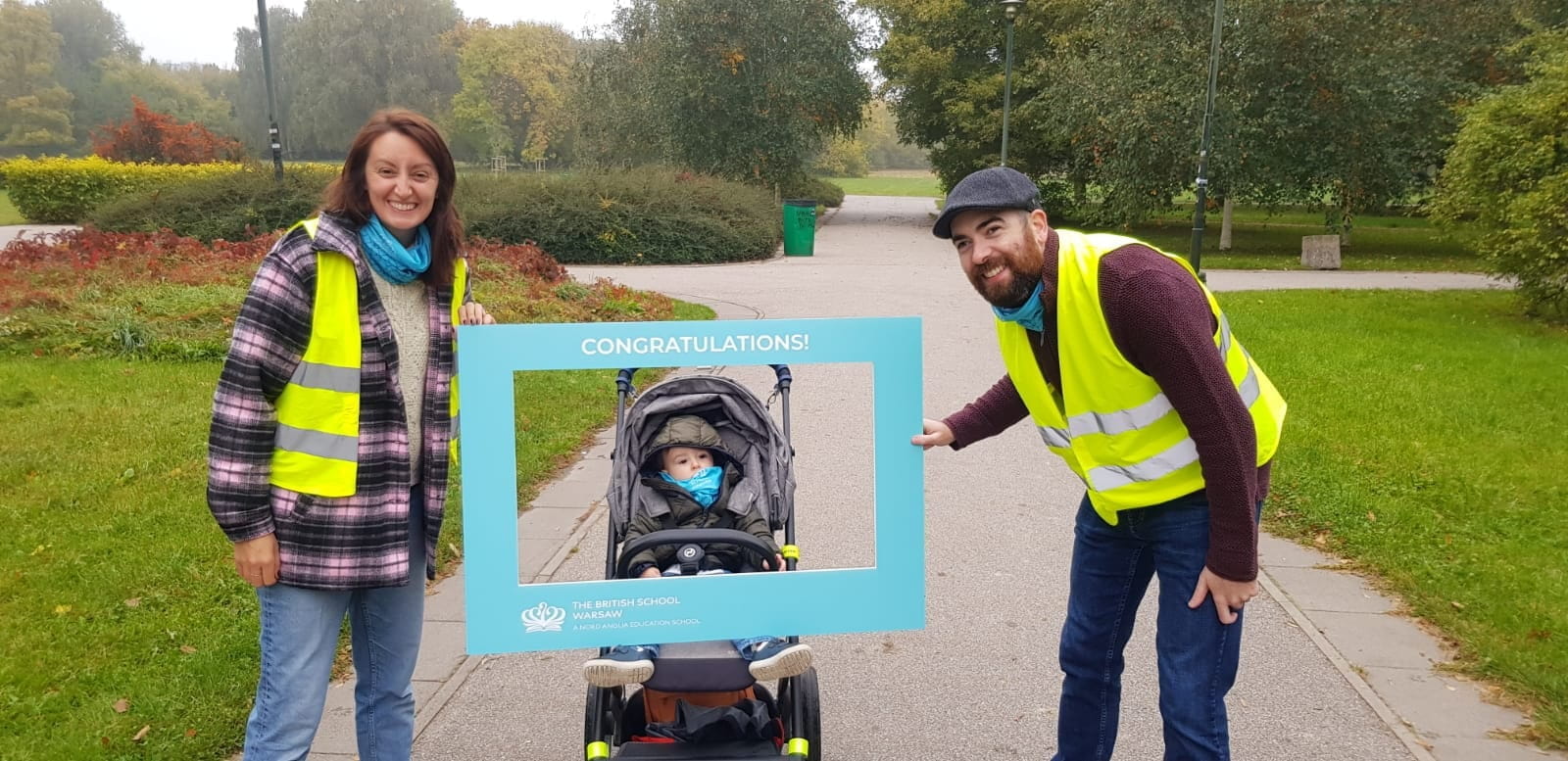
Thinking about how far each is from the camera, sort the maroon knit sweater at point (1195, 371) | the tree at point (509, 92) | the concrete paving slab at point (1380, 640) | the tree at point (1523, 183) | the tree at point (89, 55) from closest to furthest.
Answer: the maroon knit sweater at point (1195, 371), the concrete paving slab at point (1380, 640), the tree at point (1523, 183), the tree at point (509, 92), the tree at point (89, 55)

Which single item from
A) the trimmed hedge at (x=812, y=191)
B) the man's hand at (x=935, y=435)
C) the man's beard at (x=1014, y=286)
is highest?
the trimmed hedge at (x=812, y=191)

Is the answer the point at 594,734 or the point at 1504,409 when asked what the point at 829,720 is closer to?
the point at 594,734

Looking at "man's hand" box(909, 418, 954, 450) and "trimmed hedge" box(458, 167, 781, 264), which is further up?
"trimmed hedge" box(458, 167, 781, 264)

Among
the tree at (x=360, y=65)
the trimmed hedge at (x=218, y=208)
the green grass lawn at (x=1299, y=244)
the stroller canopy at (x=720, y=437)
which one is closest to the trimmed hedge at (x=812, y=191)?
the green grass lawn at (x=1299, y=244)

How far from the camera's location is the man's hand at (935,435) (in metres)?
2.76

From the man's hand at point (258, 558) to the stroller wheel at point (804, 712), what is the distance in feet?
4.54

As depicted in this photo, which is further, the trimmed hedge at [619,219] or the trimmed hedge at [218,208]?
the trimmed hedge at [619,219]

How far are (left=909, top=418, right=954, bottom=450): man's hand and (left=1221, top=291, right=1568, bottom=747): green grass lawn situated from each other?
2444mm

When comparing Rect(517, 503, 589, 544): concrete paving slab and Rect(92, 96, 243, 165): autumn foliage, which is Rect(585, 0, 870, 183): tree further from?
Rect(517, 503, 589, 544): concrete paving slab

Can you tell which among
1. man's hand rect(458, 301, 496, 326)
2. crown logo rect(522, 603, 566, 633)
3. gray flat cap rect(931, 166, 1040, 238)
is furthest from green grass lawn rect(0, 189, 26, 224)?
gray flat cap rect(931, 166, 1040, 238)

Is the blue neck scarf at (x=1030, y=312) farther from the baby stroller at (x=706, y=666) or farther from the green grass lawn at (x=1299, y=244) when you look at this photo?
the green grass lawn at (x=1299, y=244)

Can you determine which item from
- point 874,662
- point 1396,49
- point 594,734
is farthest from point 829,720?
point 1396,49

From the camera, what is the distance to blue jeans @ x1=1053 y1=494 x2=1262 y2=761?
2475 millimetres

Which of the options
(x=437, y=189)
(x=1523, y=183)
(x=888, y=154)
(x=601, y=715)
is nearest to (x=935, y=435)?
(x=601, y=715)
